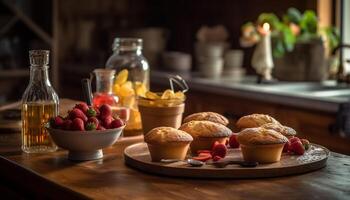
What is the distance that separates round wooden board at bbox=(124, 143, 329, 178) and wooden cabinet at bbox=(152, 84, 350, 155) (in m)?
0.93

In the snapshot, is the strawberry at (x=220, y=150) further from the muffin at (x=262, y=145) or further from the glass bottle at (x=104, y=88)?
the glass bottle at (x=104, y=88)

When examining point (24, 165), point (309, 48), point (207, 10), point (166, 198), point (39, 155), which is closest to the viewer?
point (166, 198)

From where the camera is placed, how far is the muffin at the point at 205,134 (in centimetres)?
175

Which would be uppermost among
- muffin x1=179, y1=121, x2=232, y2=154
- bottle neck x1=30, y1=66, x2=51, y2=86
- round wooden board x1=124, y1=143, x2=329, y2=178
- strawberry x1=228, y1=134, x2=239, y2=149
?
bottle neck x1=30, y1=66, x2=51, y2=86

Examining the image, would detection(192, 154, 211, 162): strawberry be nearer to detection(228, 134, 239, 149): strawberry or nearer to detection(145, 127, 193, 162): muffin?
detection(145, 127, 193, 162): muffin

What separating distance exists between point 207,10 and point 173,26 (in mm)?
473

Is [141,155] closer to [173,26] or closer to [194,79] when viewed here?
[194,79]

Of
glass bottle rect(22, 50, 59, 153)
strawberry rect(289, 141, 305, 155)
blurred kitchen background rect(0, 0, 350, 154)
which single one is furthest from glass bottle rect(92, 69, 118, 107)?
blurred kitchen background rect(0, 0, 350, 154)

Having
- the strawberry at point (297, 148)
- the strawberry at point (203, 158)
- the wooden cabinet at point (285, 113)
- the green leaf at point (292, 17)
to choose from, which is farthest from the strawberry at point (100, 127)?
the green leaf at point (292, 17)

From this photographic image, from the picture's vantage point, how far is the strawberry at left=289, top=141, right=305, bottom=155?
173 centimetres

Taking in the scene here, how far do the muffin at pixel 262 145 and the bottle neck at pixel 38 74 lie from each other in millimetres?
645

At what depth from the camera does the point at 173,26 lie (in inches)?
209

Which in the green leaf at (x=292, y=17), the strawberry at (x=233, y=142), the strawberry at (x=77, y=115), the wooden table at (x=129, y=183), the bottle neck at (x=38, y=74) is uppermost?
the green leaf at (x=292, y=17)

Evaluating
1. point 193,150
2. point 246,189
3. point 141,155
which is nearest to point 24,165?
point 141,155
